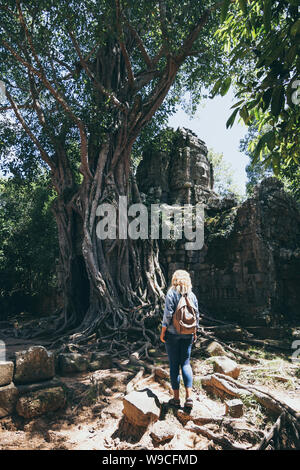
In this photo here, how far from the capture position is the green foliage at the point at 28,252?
1186 cm

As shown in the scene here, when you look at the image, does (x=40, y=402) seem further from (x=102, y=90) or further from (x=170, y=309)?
(x=102, y=90)

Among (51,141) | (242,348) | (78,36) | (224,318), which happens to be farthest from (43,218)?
(242,348)

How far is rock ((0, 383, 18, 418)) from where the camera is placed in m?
2.95

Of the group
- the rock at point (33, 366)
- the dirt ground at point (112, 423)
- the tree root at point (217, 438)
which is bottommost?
the dirt ground at point (112, 423)

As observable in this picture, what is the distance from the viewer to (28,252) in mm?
12266

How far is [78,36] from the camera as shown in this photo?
7.57 m

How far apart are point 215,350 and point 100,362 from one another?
205cm

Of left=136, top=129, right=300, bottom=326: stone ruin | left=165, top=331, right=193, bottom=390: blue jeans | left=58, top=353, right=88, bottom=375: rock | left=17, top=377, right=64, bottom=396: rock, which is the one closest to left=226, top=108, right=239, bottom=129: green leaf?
left=165, top=331, right=193, bottom=390: blue jeans

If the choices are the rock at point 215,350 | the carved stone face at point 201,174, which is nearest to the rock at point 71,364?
the rock at point 215,350

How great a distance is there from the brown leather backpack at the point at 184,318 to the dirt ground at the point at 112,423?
804 mm

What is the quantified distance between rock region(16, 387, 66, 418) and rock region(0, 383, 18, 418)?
7 centimetres

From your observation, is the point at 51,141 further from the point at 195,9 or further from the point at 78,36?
the point at 195,9

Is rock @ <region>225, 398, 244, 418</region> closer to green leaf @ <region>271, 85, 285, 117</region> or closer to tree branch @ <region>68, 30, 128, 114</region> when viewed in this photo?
green leaf @ <region>271, 85, 285, 117</region>

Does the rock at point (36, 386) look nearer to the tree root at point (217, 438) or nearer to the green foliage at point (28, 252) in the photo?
the tree root at point (217, 438)
